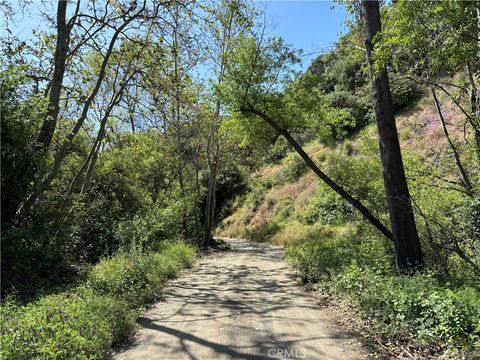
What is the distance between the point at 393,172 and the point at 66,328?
6665 millimetres

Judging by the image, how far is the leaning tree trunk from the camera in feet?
25.8

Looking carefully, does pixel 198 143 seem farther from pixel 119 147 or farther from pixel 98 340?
pixel 98 340

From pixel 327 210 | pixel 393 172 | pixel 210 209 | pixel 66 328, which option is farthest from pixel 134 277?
pixel 210 209

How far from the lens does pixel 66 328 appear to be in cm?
464

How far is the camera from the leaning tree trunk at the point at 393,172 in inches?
309

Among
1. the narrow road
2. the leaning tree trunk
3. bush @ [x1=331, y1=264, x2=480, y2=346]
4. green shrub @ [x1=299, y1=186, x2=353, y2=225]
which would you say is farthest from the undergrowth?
green shrub @ [x1=299, y1=186, x2=353, y2=225]

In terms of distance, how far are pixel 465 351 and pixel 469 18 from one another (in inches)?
168

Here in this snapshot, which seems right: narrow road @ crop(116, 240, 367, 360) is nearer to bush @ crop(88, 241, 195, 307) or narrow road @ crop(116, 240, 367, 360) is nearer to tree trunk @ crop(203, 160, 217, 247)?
bush @ crop(88, 241, 195, 307)

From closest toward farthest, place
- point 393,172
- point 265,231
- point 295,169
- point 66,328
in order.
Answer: point 66,328 < point 393,172 < point 265,231 < point 295,169

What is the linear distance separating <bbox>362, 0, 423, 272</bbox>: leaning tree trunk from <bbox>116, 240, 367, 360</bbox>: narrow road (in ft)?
7.09

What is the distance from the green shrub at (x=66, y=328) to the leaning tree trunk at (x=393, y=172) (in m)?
5.44

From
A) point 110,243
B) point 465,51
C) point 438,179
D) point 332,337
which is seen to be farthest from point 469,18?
point 110,243

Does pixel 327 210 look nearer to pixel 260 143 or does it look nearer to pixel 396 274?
pixel 260 143

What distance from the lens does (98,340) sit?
15.9 ft
